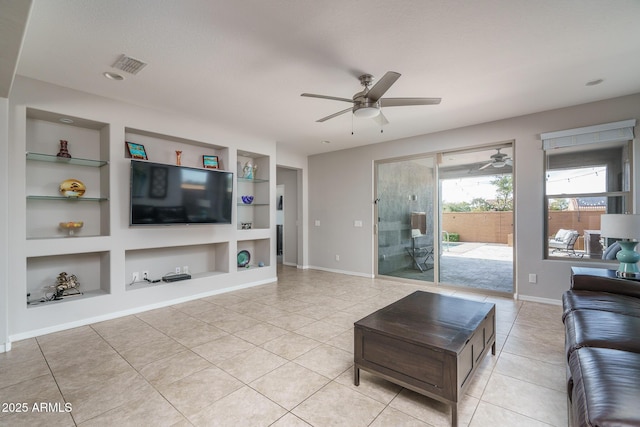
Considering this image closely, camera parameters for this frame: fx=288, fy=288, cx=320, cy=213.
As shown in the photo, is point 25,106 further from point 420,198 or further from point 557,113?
point 557,113

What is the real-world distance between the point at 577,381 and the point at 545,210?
134 inches

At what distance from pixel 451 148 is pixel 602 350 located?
3.79 meters

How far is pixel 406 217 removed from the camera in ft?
18.0

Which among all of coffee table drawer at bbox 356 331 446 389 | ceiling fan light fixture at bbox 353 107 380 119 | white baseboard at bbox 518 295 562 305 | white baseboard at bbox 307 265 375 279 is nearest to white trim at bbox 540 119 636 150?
white baseboard at bbox 518 295 562 305

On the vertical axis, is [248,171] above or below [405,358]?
above

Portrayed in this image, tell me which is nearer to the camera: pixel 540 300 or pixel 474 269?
pixel 540 300

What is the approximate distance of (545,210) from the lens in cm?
410

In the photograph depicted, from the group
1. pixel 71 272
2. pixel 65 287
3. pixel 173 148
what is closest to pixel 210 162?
pixel 173 148

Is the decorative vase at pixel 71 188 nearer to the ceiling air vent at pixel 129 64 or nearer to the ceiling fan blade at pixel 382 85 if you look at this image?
the ceiling air vent at pixel 129 64

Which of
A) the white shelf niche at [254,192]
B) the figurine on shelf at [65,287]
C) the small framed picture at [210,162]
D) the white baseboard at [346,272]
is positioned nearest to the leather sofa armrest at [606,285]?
the white baseboard at [346,272]

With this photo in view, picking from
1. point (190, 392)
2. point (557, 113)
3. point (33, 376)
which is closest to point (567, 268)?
point (557, 113)

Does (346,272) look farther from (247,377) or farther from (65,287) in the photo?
(65,287)

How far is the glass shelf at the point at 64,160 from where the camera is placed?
3147 millimetres

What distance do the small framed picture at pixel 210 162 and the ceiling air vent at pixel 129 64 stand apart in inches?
74.5
